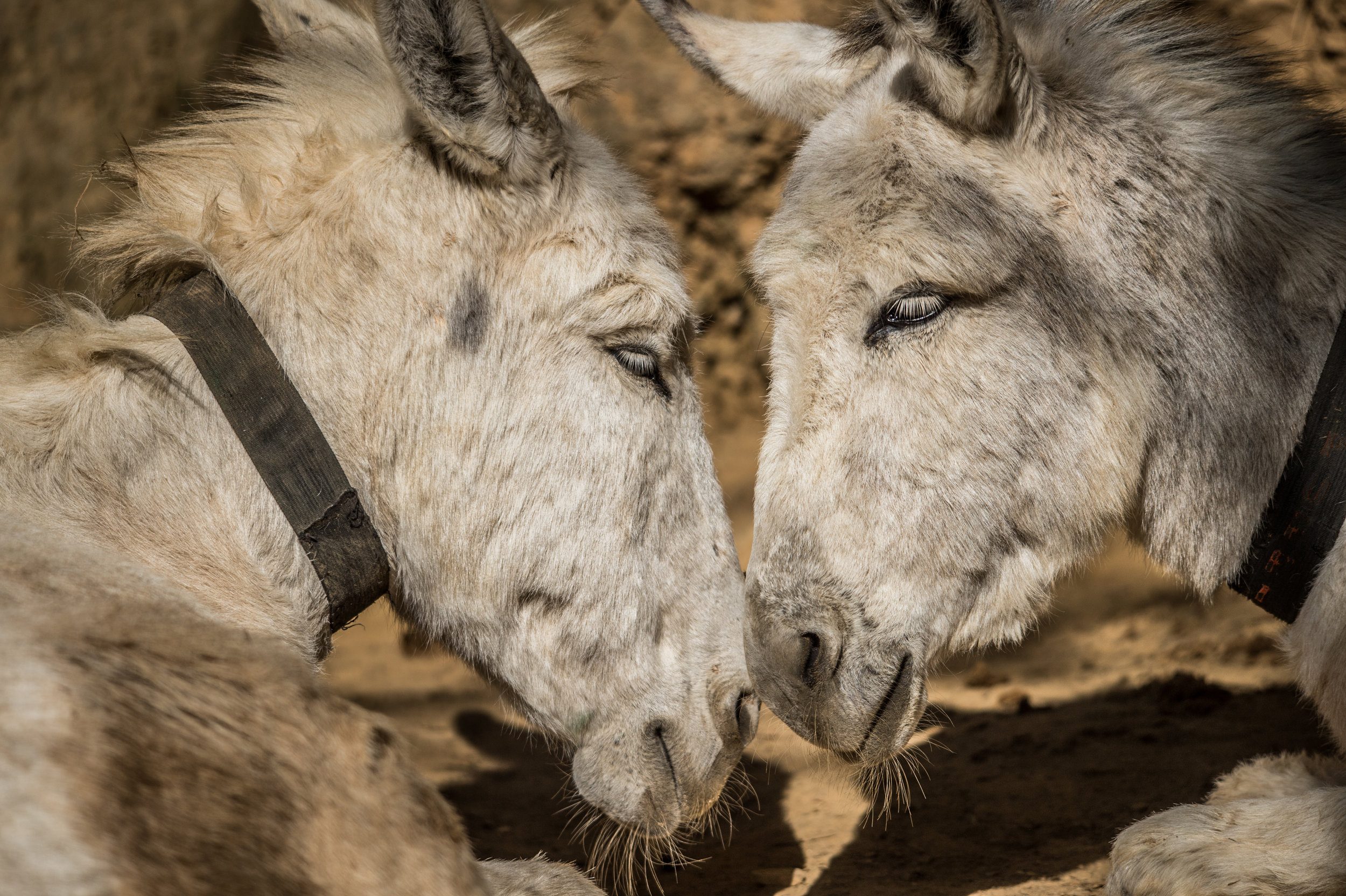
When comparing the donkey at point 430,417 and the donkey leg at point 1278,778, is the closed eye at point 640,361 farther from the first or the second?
the donkey leg at point 1278,778

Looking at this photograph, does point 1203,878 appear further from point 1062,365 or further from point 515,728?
point 515,728

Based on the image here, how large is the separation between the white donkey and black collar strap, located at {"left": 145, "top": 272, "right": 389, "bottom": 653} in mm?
1032

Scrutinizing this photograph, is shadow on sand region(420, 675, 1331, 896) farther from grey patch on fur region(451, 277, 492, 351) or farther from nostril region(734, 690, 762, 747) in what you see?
grey patch on fur region(451, 277, 492, 351)

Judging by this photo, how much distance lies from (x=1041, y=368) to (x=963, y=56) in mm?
728

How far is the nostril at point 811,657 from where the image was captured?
2553 mm

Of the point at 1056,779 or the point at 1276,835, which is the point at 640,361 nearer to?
the point at 1276,835

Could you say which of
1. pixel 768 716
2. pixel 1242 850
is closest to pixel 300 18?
pixel 1242 850

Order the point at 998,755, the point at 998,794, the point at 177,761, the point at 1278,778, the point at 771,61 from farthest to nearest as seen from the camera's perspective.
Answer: the point at 998,755 < the point at 998,794 < the point at 771,61 < the point at 1278,778 < the point at 177,761

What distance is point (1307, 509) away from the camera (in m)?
2.40

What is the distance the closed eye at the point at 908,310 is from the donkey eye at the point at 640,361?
52 centimetres

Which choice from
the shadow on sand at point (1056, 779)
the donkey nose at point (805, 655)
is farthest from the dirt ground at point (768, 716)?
the donkey nose at point (805, 655)

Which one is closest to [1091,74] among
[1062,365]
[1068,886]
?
[1062,365]

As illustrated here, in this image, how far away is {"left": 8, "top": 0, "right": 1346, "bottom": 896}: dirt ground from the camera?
3.42 metres

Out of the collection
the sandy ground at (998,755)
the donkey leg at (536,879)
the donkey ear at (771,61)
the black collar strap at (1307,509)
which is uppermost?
the donkey ear at (771,61)
